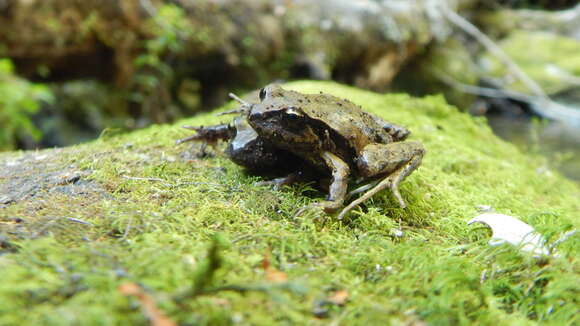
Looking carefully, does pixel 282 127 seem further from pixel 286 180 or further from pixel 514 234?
pixel 514 234

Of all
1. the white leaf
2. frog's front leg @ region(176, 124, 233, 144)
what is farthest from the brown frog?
the white leaf

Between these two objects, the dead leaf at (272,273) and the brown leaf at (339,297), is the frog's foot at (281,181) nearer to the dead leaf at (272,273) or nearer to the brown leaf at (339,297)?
the dead leaf at (272,273)

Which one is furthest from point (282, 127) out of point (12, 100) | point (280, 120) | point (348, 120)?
point (12, 100)

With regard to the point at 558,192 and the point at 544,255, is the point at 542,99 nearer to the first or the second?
the point at 558,192

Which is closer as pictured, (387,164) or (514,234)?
(514,234)

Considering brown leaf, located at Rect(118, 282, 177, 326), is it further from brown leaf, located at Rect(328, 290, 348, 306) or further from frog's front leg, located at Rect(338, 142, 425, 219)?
frog's front leg, located at Rect(338, 142, 425, 219)

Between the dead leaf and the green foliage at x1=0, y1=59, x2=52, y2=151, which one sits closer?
the dead leaf
